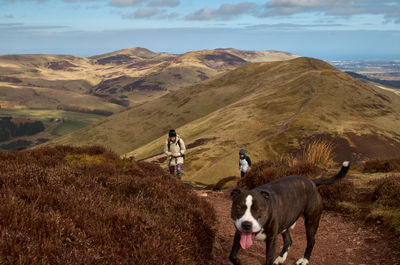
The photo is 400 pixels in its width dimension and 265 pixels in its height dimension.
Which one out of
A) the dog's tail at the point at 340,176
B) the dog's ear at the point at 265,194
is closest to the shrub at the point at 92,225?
the dog's ear at the point at 265,194

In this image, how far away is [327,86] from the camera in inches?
2849

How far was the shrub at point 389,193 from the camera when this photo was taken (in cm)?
923

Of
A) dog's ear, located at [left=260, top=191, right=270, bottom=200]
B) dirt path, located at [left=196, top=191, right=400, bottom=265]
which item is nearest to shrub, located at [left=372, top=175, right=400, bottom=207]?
dirt path, located at [left=196, top=191, right=400, bottom=265]

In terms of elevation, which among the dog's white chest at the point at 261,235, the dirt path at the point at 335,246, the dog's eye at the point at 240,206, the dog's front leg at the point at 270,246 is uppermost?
the dog's eye at the point at 240,206

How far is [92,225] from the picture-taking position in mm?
5055

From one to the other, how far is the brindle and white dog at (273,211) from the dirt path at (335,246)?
78 cm

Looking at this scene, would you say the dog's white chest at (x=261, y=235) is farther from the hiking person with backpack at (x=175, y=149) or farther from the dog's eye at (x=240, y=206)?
the hiking person with backpack at (x=175, y=149)

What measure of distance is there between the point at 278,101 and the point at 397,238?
62021 millimetres

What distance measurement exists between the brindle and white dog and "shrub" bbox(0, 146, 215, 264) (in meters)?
1.14

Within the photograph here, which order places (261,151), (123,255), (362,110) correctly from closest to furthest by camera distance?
(123,255) → (261,151) → (362,110)

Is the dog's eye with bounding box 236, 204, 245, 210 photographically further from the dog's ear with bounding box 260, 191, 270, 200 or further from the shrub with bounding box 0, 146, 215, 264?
the shrub with bounding box 0, 146, 215, 264

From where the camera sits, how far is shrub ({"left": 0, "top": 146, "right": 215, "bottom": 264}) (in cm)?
408

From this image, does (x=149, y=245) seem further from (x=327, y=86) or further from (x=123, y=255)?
(x=327, y=86)

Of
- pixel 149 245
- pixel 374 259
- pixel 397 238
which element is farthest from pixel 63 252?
pixel 397 238
